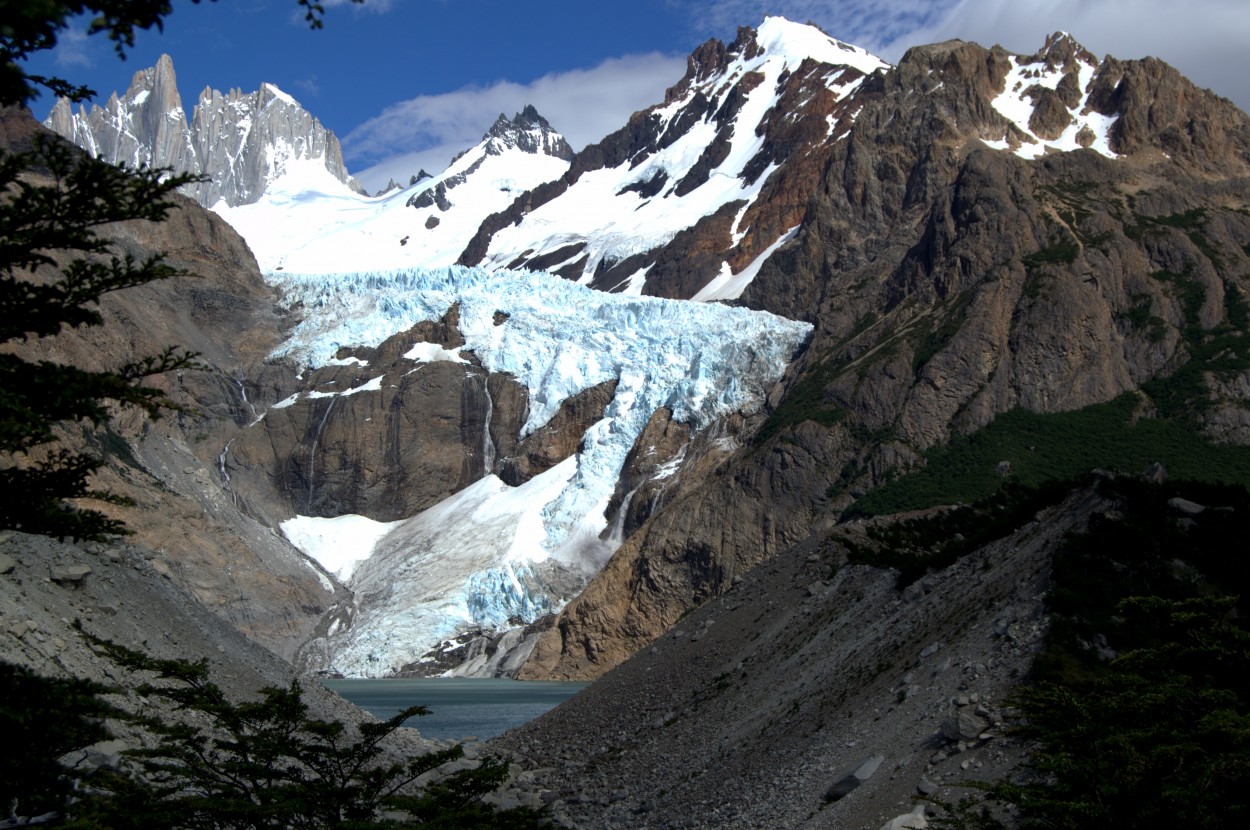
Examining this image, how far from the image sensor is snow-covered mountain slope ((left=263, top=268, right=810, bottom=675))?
356 ft

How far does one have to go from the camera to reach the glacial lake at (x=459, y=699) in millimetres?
59281

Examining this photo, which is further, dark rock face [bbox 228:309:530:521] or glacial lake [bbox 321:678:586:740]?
dark rock face [bbox 228:309:530:521]

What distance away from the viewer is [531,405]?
451 feet

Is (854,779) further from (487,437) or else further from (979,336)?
(487,437)

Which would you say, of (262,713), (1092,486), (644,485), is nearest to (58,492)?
(262,713)

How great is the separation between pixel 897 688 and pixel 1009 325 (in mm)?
71139

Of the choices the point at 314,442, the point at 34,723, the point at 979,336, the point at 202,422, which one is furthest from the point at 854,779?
the point at 314,442

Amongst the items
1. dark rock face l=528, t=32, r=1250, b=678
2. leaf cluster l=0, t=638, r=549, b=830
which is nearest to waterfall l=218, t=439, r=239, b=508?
dark rock face l=528, t=32, r=1250, b=678

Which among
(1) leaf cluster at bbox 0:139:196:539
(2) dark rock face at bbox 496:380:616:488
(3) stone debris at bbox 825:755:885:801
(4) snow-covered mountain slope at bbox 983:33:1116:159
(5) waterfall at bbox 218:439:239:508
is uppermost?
(4) snow-covered mountain slope at bbox 983:33:1116:159

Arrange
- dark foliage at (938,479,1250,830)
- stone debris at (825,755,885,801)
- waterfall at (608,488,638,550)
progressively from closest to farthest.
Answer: dark foliage at (938,479,1250,830), stone debris at (825,755,885,801), waterfall at (608,488,638,550)

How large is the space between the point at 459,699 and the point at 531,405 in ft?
204

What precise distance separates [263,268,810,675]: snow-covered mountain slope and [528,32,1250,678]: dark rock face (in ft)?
28.9

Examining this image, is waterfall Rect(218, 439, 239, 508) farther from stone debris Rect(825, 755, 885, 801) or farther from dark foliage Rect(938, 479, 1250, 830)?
dark foliage Rect(938, 479, 1250, 830)

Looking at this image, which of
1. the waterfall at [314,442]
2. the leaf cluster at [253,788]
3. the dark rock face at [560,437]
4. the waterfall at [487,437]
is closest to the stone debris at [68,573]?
the leaf cluster at [253,788]
